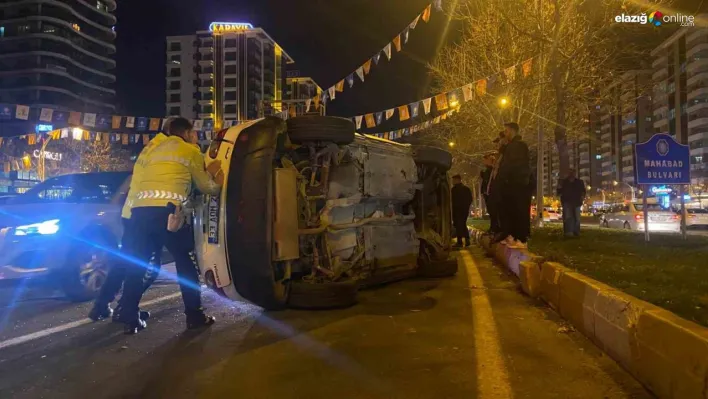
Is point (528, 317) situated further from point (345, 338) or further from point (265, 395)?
point (265, 395)

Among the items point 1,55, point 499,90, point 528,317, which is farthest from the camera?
point 1,55

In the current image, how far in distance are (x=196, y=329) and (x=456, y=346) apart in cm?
237

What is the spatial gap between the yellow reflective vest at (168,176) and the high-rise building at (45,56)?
8997 centimetres

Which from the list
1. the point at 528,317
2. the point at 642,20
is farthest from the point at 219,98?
the point at 528,317

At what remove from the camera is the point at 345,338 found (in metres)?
4.53

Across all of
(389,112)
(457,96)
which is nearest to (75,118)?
(389,112)

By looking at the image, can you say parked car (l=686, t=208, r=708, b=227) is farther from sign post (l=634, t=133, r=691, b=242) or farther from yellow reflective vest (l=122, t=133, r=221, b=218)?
yellow reflective vest (l=122, t=133, r=221, b=218)

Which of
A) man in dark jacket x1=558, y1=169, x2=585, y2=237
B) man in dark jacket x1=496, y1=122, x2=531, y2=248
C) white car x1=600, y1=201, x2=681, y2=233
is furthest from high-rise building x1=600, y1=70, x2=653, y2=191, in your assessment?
man in dark jacket x1=496, y1=122, x2=531, y2=248

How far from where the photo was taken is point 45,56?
86188 millimetres

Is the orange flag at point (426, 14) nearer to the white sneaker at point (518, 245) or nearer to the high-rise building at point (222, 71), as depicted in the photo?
the white sneaker at point (518, 245)

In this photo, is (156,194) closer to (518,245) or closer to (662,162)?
(518,245)

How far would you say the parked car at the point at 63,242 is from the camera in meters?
5.84

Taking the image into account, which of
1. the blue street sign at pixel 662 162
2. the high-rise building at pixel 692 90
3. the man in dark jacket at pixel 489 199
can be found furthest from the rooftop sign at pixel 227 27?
the blue street sign at pixel 662 162

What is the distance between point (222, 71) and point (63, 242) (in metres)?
102
